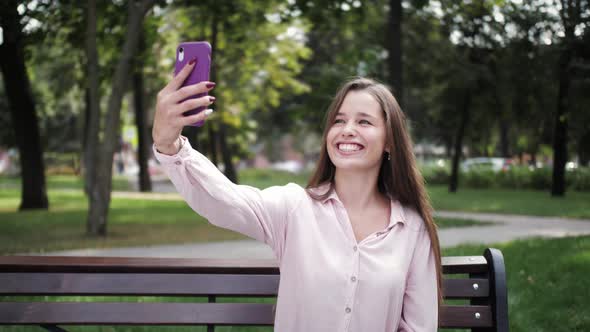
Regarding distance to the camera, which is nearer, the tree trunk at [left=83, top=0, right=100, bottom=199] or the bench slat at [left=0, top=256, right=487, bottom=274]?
the bench slat at [left=0, top=256, right=487, bottom=274]

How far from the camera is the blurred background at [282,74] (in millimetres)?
12078

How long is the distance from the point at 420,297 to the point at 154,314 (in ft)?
4.14

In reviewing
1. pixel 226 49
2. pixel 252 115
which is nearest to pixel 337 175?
pixel 226 49

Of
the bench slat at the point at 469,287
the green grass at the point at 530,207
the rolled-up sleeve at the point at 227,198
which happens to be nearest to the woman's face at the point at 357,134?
the rolled-up sleeve at the point at 227,198

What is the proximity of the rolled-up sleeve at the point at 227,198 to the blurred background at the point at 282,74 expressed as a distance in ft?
2.63

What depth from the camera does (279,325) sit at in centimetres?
283

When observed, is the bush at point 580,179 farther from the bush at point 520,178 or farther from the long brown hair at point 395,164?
the long brown hair at point 395,164

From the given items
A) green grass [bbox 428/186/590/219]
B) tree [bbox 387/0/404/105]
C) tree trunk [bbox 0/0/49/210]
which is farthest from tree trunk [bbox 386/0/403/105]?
tree trunk [bbox 0/0/49/210]

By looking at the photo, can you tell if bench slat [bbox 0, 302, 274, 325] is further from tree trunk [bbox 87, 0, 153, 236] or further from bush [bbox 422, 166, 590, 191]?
bush [bbox 422, 166, 590, 191]

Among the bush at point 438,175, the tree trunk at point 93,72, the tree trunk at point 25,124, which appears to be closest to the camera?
the tree trunk at point 93,72

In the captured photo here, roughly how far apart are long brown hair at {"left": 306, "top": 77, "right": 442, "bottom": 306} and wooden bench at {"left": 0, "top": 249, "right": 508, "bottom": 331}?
401 mm

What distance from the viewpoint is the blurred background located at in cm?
1208

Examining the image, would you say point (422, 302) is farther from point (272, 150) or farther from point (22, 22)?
point (272, 150)

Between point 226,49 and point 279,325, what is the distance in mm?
19642
